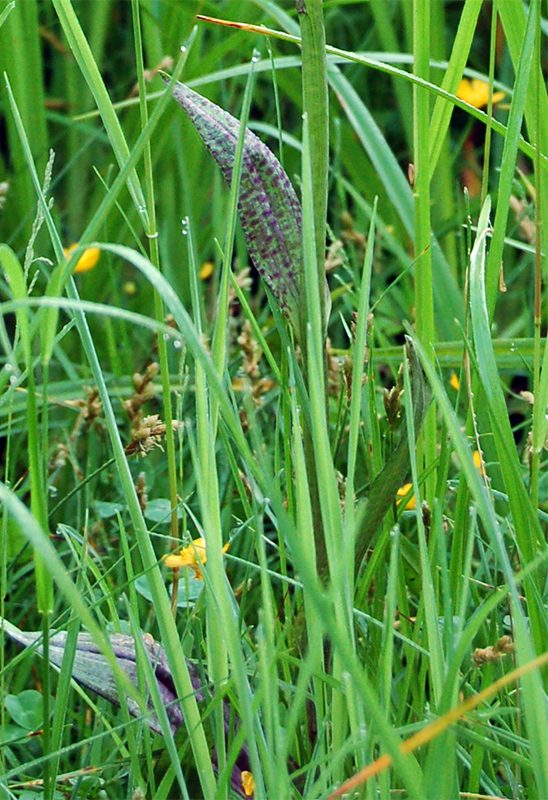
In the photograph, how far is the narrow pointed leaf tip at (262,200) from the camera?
61 cm

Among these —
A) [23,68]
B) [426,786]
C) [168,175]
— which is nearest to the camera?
[426,786]

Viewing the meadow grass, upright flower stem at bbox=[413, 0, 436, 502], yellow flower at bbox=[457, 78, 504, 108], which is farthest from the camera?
yellow flower at bbox=[457, 78, 504, 108]

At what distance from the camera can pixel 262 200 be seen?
0.61 m

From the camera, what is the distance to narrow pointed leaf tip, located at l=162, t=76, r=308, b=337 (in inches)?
24.0

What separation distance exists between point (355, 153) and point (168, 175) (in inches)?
12.7

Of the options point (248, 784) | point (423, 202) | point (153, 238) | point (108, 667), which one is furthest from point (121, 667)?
point (423, 202)

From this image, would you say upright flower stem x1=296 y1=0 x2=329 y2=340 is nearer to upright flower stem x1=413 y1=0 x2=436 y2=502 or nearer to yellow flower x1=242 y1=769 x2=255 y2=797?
upright flower stem x1=413 y1=0 x2=436 y2=502

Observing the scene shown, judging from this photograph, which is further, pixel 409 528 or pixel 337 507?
pixel 409 528

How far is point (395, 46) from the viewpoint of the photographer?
1495 mm

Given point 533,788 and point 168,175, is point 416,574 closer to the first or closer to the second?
point 533,788

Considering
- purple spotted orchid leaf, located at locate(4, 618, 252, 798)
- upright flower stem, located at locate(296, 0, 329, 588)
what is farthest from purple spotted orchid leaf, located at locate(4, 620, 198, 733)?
upright flower stem, located at locate(296, 0, 329, 588)

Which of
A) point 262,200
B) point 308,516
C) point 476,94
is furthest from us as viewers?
point 476,94

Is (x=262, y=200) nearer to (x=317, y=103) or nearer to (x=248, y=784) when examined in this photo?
(x=317, y=103)

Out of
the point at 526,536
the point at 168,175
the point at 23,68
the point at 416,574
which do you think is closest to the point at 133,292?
the point at 168,175
